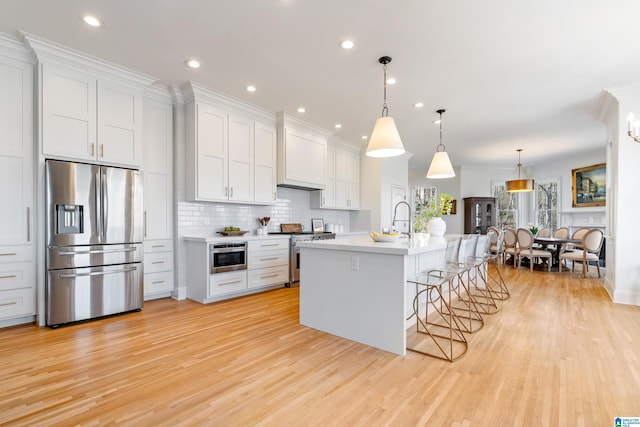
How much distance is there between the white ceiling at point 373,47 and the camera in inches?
98.9

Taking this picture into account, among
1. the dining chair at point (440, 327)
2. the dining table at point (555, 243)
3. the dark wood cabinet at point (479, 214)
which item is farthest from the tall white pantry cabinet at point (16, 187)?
the dark wood cabinet at point (479, 214)

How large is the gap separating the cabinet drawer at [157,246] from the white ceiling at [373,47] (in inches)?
80.7

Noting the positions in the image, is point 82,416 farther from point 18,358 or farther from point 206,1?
point 206,1

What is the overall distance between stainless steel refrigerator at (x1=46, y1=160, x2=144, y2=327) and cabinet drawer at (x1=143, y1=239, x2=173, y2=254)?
273mm

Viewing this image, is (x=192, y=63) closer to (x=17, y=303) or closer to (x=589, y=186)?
(x=17, y=303)

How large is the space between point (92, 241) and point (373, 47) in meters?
3.51

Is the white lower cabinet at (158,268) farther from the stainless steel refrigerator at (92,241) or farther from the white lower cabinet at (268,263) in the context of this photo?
the white lower cabinet at (268,263)

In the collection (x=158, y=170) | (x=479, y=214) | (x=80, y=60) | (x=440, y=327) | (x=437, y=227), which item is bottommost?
(x=440, y=327)

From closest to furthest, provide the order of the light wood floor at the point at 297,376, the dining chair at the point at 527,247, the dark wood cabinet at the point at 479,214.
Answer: the light wood floor at the point at 297,376 < the dining chair at the point at 527,247 < the dark wood cabinet at the point at 479,214

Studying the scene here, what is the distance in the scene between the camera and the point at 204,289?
13.1 feet

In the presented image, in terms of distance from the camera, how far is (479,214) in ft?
30.0

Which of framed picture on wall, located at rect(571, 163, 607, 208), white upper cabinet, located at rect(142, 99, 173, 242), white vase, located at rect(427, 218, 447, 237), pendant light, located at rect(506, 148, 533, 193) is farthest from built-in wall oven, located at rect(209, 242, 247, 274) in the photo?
framed picture on wall, located at rect(571, 163, 607, 208)

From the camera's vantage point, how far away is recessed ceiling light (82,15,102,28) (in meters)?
2.65

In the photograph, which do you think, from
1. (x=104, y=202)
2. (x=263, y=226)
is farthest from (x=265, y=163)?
(x=104, y=202)
